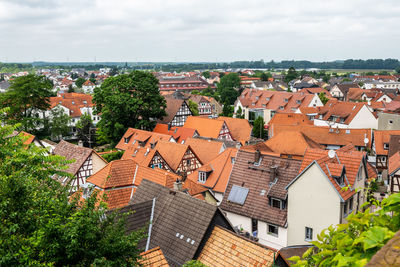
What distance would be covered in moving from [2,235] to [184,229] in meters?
10.5

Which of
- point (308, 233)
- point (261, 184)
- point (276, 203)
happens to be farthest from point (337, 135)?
point (308, 233)

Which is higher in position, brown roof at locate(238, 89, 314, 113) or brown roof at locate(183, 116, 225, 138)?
brown roof at locate(238, 89, 314, 113)

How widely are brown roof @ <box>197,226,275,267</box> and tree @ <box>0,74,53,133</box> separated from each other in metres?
43.9

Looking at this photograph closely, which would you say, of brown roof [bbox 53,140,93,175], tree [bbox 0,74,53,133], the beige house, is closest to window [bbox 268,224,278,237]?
the beige house

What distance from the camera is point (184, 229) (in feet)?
59.1

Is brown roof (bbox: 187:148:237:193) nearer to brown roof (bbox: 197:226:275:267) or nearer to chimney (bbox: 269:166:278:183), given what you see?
chimney (bbox: 269:166:278:183)

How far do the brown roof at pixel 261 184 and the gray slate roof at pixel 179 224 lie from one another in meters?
6.37

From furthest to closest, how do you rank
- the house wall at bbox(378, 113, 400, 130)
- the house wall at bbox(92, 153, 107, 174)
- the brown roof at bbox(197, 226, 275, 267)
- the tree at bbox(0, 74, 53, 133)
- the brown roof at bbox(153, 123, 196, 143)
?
the tree at bbox(0, 74, 53, 133), the house wall at bbox(378, 113, 400, 130), the brown roof at bbox(153, 123, 196, 143), the house wall at bbox(92, 153, 107, 174), the brown roof at bbox(197, 226, 275, 267)

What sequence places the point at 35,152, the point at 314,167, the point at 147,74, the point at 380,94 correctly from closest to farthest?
the point at 35,152 < the point at 314,167 < the point at 147,74 < the point at 380,94

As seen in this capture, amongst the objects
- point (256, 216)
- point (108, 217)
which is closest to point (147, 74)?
point (256, 216)

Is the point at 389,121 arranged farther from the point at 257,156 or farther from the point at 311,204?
the point at 311,204

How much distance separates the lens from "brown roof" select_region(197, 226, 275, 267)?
15359 millimetres

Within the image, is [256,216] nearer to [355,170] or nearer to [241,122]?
[355,170]

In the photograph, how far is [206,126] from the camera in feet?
184
